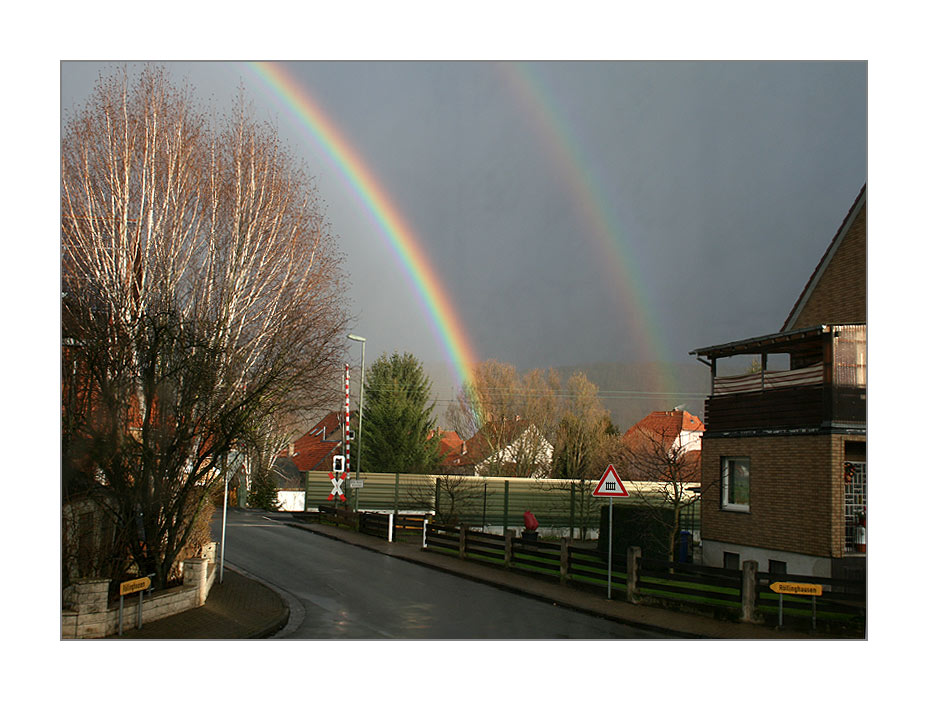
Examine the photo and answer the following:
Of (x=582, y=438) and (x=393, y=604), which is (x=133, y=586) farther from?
(x=582, y=438)

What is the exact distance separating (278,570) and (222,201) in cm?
1106

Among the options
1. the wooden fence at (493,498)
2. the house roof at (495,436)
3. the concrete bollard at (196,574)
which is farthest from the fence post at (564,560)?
the house roof at (495,436)

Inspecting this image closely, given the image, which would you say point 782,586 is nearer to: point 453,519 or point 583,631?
point 583,631

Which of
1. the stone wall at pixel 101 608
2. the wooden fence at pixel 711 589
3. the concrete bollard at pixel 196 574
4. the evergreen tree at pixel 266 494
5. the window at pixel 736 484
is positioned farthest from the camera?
the evergreen tree at pixel 266 494

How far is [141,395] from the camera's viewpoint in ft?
38.5

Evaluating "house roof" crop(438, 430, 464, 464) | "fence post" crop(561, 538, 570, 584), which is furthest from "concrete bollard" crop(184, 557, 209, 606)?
"house roof" crop(438, 430, 464, 464)

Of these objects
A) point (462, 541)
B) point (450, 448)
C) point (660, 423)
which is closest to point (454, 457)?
point (450, 448)

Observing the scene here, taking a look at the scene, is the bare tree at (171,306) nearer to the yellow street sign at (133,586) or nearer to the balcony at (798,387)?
the yellow street sign at (133,586)

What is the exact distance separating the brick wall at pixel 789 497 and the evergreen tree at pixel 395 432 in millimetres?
26210

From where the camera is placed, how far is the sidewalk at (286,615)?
11.1 metres

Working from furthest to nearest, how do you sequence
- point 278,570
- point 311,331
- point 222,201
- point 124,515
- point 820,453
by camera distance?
point 311,331 < point 222,201 < point 278,570 < point 820,453 < point 124,515

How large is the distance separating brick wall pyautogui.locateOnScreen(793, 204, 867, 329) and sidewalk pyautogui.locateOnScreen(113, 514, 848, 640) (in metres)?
8.20

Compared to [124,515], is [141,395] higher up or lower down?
higher up

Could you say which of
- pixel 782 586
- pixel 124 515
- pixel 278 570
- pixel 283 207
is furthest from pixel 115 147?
pixel 782 586
